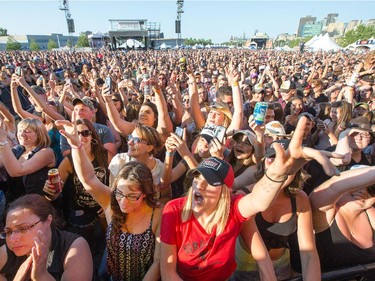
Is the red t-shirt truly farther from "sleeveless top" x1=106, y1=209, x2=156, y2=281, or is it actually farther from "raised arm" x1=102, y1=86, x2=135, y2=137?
"raised arm" x1=102, y1=86, x2=135, y2=137

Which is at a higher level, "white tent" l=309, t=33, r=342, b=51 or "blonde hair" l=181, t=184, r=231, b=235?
"white tent" l=309, t=33, r=342, b=51

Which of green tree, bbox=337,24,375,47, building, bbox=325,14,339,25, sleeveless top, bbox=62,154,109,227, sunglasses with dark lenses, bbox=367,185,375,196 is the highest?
building, bbox=325,14,339,25

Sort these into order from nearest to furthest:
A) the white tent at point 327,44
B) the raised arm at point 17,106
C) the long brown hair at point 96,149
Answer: the long brown hair at point 96,149
the raised arm at point 17,106
the white tent at point 327,44

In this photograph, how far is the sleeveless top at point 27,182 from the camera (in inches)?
106

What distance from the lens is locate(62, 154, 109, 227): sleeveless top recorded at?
2.63 metres

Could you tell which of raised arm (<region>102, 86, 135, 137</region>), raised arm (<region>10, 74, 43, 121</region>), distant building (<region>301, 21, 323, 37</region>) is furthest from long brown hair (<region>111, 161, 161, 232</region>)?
distant building (<region>301, 21, 323, 37</region>)

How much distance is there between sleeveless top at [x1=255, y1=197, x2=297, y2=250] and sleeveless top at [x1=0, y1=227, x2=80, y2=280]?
4.62 feet

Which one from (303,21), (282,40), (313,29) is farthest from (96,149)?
(303,21)

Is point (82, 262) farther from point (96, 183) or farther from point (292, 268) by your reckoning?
point (292, 268)

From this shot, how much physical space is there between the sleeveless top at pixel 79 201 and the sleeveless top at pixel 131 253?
0.82 metres

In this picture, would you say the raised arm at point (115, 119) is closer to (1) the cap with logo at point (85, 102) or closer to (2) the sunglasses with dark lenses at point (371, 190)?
(1) the cap with logo at point (85, 102)

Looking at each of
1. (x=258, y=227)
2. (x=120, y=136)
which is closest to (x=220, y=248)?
(x=258, y=227)

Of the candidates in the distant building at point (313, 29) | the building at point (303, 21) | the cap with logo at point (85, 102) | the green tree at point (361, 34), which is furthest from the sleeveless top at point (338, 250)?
the building at point (303, 21)

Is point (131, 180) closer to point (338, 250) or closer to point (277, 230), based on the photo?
point (277, 230)
